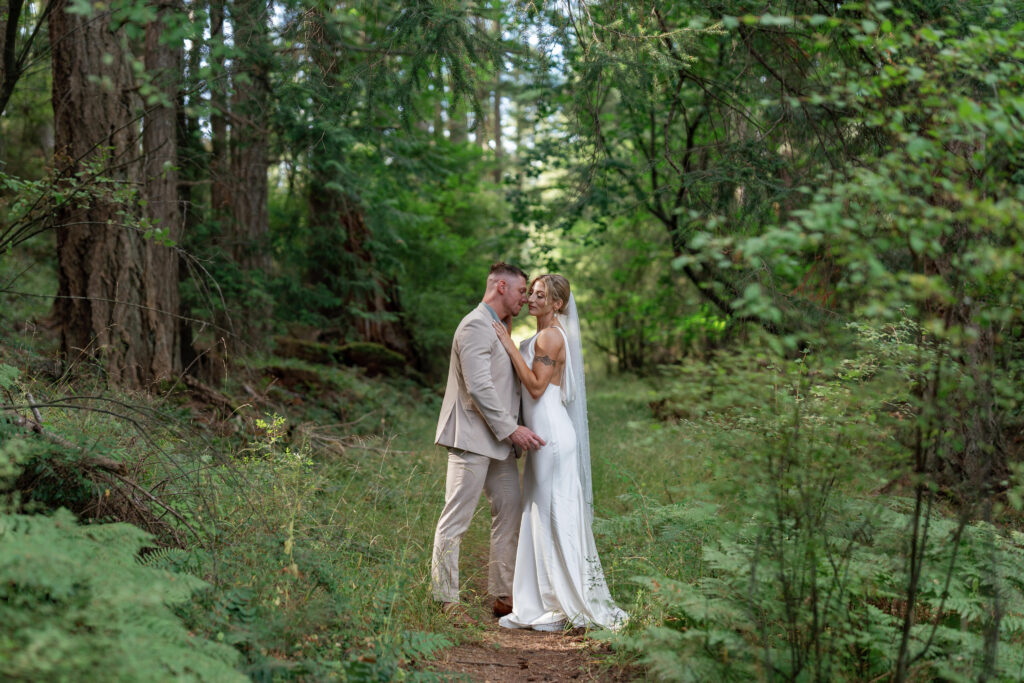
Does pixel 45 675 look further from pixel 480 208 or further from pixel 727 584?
pixel 480 208

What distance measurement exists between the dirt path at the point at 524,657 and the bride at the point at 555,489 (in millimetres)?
164

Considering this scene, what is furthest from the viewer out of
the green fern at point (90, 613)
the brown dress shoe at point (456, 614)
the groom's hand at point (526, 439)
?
the groom's hand at point (526, 439)

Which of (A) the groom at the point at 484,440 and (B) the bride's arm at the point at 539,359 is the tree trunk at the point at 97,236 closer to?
(A) the groom at the point at 484,440

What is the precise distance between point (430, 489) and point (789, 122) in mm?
5923

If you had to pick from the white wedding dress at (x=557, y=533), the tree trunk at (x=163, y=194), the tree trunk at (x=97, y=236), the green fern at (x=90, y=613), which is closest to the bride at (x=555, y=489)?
the white wedding dress at (x=557, y=533)

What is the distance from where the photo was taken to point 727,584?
3818mm

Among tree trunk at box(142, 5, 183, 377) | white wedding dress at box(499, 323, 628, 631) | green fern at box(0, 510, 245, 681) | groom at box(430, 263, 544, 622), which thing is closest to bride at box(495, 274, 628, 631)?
white wedding dress at box(499, 323, 628, 631)

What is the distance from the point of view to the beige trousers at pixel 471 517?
5.49 metres

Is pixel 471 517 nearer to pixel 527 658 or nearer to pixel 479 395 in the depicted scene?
pixel 479 395

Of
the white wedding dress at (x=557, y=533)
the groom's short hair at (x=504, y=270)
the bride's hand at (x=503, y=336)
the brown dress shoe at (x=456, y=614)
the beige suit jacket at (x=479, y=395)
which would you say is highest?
the groom's short hair at (x=504, y=270)

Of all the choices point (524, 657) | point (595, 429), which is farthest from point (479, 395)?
point (595, 429)

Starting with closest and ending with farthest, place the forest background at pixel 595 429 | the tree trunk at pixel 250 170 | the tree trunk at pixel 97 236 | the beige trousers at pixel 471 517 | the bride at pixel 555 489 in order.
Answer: the forest background at pixel 595 429, the beige trousers at pixel 471 517, the bride at pixel 555 489, the tree trunk at pixel 97 236, the tree trunk at pixel 250 170

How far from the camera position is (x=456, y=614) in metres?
5.34

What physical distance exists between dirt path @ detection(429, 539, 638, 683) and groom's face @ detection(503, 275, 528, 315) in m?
2.24
